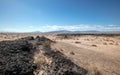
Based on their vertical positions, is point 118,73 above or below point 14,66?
below

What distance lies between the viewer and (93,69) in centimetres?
1131

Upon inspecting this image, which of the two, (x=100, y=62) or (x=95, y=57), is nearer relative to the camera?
(x=100, y=62)

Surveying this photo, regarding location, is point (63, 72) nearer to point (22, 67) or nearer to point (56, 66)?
point (56, 66)

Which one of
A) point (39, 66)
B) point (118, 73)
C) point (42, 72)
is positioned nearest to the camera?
point (42, 72)

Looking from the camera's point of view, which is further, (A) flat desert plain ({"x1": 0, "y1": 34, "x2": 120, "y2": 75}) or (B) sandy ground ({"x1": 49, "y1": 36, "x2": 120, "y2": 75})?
(B) sandy ground ({"x1": 49, "y1": 36, "x2": 120, "y2": 75})

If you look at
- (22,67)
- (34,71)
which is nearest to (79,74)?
(34,71)

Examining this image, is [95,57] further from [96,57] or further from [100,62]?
[100,62]

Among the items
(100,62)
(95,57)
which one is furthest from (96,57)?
(100,62)

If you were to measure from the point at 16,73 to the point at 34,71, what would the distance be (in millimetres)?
1183

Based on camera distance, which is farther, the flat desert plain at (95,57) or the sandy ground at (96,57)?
the sandy ground at (96,57)

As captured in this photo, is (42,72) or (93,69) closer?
(42,72)

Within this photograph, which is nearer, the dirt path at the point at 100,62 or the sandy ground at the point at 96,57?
the dirt path at the point at 100,62

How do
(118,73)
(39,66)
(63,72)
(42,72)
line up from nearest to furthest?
1. (63,72)
2. (42,72)
3. (39,66)
4. (118,73)

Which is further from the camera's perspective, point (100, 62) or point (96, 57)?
point (96, 57)
